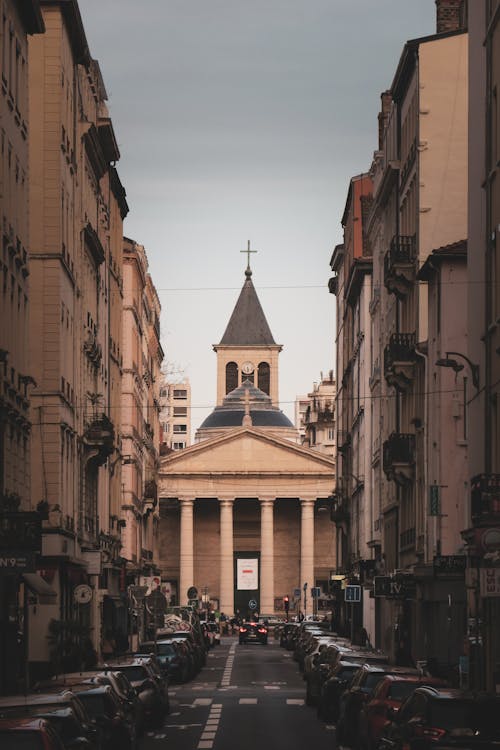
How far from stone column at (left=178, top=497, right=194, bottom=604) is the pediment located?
2944 millimetres

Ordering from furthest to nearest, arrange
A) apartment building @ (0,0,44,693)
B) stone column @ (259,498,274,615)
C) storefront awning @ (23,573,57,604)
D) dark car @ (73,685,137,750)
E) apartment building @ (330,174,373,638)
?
1. stone column @ (259,498,274,615)
2. apartment building @ (330,174,373,638)
3. storefront awning @ (23,573,57,604)
4. apartment building @ (0,0,44,693)
5. dark car @ (73,685,137,750)

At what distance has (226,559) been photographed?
166 meters

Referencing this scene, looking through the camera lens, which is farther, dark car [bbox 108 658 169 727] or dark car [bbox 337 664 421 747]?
dark car [bbox 108 658 169 727]

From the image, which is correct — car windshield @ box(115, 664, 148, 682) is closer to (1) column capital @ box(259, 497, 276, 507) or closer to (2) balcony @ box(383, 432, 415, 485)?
(2) balcony @ box(383, 432, 415, 485)

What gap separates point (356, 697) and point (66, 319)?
2681 cm

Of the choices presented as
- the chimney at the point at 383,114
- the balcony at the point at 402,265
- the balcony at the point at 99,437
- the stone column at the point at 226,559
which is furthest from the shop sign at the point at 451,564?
the stone column at the point at 226,559

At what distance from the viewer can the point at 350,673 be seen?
3438 cm

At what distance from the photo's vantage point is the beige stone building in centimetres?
5106

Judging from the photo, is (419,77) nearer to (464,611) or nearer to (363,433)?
(464,611)

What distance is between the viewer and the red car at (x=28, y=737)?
16.9 m

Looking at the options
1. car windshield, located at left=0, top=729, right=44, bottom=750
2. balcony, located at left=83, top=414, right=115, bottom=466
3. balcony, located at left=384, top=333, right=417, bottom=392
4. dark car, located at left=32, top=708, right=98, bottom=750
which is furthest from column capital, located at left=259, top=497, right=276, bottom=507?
car windshield, located at left=0, top=729, right=44, bottom=750

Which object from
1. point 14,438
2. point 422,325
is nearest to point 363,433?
point 422,325

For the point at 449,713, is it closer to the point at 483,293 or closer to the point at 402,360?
the point at 483,293

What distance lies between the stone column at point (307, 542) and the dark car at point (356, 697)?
5377 inches
